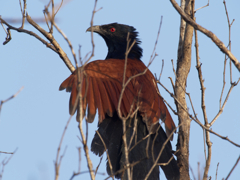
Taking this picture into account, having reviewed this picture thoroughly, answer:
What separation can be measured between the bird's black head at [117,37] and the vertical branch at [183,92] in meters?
1.09

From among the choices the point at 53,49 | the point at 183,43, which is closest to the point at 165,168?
the point at 183,43

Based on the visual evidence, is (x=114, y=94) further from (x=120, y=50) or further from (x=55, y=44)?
(x=120, y=50)

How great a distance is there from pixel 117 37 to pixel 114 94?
1.86 m

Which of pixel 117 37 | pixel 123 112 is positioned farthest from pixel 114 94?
pixel 117 37

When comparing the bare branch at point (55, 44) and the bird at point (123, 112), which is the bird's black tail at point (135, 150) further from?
the bare branch at point (55, 44)

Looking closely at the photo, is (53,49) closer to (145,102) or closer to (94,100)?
(94,100)

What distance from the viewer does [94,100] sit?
306 cm

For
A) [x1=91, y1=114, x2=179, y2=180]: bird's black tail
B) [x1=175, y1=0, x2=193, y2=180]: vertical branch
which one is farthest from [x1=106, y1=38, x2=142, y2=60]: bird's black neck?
[x1=91, y1=114, x2=179, y2=180]: bird's black tail

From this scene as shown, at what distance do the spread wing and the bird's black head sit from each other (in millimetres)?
1309

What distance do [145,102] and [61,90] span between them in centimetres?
91

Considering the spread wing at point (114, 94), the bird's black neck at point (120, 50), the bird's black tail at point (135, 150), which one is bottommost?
the bird's black tail at point (135, 150)

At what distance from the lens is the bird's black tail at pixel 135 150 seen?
113 inches

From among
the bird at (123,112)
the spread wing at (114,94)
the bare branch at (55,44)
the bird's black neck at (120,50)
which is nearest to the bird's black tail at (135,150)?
the bird at (123,112)

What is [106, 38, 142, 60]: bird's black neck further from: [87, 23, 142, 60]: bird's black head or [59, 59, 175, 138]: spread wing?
[59, 59, 175, 138]: spread wing
